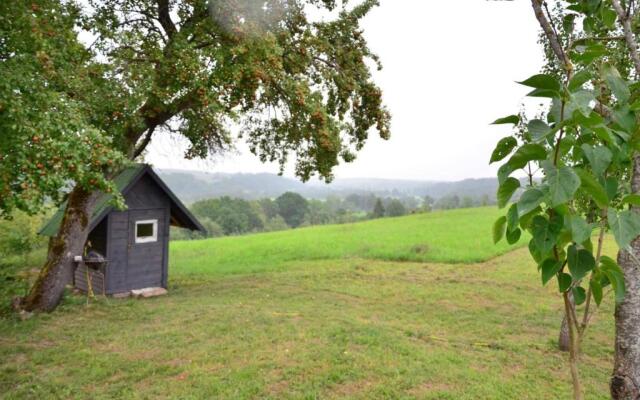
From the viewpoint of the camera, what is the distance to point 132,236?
14602 millimetres

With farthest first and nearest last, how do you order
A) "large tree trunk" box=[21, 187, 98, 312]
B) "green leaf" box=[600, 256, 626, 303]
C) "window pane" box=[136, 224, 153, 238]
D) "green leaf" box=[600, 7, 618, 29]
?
1. "window pane" box=[136, 224, 153, 238]
2. "large tree trunk" box=[21, 187, 98, 312]
3. "green leaf" box=[600, 7, 618, 29]
4. "green leaf" box=[600, 256, 626, 303]

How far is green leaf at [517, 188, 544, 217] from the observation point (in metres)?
1.08

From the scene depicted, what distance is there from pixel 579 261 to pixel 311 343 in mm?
7167

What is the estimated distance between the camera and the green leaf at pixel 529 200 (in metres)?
1.08

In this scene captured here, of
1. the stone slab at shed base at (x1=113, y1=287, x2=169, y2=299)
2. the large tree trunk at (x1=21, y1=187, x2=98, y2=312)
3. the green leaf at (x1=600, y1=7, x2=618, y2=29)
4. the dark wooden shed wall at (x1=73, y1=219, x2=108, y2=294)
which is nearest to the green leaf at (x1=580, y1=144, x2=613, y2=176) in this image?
the green leaf at (x1=600, y1=7, x2=618, y2=29)

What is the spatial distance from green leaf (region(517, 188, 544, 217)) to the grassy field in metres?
5.46

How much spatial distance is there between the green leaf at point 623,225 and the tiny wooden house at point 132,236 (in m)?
14.3

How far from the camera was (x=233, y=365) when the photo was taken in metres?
7.04

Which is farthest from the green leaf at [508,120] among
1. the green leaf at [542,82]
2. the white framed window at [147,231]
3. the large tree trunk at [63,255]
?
the white framed window at [147,231]

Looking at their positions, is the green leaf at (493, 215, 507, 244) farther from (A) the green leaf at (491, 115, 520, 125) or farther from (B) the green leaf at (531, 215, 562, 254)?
(A) the green leaf at (491, 115, 520, 125)

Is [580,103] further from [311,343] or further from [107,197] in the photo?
[107,197]

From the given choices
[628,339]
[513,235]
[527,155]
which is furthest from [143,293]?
[527,155]

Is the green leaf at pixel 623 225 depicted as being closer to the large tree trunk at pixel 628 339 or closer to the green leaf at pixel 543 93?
the green leaf at pixel 543 93

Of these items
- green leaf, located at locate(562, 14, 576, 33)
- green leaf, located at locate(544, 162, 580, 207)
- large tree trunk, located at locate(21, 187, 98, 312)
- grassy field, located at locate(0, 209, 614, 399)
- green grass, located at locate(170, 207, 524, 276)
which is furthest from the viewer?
green grass, located at locate(170, 207, 524, 276)
